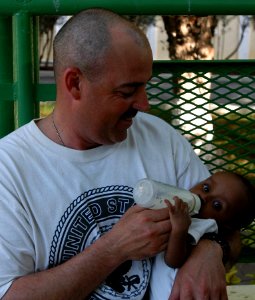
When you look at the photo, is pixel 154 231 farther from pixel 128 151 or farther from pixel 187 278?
pixel 128 151

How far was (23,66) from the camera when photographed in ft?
8.65

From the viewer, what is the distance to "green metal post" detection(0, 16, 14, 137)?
8.69 ft

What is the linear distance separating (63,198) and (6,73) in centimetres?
74

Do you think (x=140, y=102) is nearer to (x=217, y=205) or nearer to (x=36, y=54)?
(x=217, y=205)

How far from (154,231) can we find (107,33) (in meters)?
0.67

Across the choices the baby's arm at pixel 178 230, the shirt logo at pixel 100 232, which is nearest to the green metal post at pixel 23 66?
the shirt logo at pixel 100 232

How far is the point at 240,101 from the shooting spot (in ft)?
9.93

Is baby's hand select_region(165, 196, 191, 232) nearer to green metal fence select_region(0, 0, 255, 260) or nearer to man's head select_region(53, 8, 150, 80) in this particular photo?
man's head select_region(53, 8, 150, 80)

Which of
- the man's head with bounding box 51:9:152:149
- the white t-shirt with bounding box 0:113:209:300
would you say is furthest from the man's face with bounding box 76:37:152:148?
the white t-shirt with bounding box 0:113:209:300

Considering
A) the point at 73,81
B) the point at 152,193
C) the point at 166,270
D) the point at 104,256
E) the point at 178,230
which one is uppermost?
the point at 73,81

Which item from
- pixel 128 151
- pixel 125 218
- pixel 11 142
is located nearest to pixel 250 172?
pixel 128 151

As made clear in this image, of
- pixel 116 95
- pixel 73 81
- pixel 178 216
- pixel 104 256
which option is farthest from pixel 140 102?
pixel 104 256

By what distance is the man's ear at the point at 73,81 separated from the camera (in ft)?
7.11

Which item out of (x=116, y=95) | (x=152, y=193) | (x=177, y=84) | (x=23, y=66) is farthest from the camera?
(x=177, y=84)
